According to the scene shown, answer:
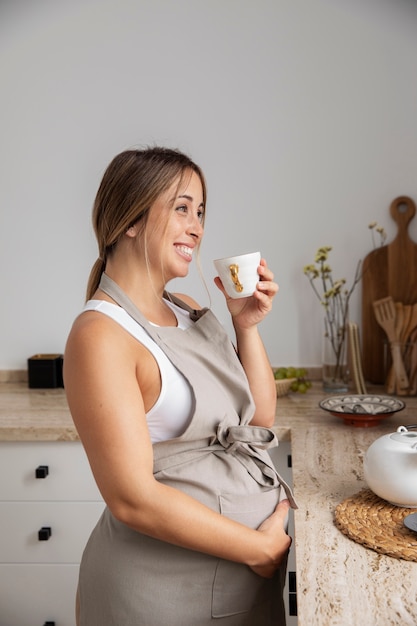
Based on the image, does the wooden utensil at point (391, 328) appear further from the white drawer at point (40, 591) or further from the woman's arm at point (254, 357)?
the white drawer at point (40, 591)

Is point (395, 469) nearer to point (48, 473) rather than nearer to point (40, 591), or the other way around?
point (48, 473)

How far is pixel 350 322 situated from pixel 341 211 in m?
0.40

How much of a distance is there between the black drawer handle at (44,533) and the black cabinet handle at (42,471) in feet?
0.54

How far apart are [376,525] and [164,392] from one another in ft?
1.46

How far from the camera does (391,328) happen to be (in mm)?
2520

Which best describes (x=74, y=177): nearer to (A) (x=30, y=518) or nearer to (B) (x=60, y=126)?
(B) (x=60, y=126)

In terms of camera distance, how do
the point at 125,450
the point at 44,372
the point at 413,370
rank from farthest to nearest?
1. the point at 44,372
2. the point at 413,370
3. the point at 125,450

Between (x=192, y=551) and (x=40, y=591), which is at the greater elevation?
(x=192, y=551)

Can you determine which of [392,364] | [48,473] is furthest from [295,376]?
[48,473]

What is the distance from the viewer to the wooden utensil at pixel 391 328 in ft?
7.91

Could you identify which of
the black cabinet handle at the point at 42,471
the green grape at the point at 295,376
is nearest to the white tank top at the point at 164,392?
the black cabinet handle at the point at 42,471

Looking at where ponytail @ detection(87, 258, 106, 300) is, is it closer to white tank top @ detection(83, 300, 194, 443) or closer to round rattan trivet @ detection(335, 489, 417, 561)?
white tank top @ detection(83, 300, 194, 443)

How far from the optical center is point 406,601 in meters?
1.03

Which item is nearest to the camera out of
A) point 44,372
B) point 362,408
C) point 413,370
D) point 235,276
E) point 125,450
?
point 125,450
